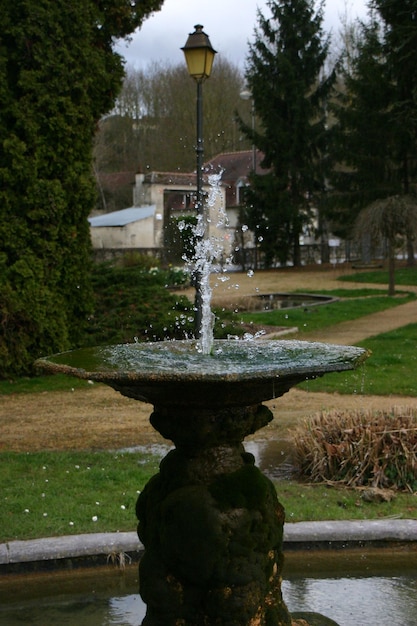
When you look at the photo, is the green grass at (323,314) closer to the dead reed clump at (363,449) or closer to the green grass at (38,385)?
the green grass at (38,385)

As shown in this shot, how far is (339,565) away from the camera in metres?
5.20

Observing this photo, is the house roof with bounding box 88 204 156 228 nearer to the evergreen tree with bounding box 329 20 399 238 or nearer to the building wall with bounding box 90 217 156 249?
the building wall with bounding box 90 217 156 249

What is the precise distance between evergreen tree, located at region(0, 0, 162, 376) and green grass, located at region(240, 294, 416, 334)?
19.0ft

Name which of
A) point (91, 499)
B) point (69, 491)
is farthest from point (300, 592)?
point (69, 491)

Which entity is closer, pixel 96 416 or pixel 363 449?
pixel 363 449

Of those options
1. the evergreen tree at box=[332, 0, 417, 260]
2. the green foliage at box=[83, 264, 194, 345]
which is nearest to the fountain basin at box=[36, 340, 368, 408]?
the green foliage at box=[83, 264, 194, 345]

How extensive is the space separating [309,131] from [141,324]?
26.6 meters

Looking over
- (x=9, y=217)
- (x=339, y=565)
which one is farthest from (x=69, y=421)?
(x=339, y=565)

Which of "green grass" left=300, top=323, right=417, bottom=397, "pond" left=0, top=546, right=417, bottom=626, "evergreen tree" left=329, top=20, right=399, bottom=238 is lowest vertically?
"pond" left=0, top=546, right=417, bottom=626

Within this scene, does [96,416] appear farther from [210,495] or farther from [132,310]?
[210,495]

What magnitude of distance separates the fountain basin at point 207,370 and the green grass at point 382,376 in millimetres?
6660

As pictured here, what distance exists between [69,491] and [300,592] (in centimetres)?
226

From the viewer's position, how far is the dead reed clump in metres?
6.46

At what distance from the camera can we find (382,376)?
1198 cm
